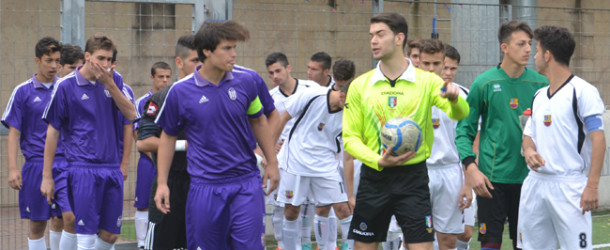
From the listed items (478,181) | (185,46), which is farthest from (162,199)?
(478,181)

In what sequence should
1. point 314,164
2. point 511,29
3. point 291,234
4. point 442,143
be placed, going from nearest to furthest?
point 511,29
point 442,143
point 314,164
point 291,234

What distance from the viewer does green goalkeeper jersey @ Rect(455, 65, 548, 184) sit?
6.47 metres

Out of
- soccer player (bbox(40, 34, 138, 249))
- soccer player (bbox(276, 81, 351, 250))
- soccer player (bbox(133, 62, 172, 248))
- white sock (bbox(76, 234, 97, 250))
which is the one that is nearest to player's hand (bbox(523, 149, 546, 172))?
soccer player (bbox(276, 81, 351, 250))

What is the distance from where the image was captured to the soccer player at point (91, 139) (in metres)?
6.74

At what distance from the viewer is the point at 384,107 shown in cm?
571

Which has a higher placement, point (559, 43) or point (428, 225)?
point (559, 43)

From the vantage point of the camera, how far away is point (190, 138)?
5.64m

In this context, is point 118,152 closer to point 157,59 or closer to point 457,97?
point 157,59

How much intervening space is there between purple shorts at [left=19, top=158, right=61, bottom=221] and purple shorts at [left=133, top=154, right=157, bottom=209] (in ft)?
4.17

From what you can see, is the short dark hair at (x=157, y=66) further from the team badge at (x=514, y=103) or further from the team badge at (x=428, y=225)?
the team badge at (x=428, y=225)

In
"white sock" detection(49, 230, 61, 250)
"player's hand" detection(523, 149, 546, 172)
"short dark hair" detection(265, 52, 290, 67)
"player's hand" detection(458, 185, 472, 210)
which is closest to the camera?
"player's hand" detection(523, 149, 546, 172)

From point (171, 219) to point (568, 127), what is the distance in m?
2.84

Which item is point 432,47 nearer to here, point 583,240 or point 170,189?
point 583,240

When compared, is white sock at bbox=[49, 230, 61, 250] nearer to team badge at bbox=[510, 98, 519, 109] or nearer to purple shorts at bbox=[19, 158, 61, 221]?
purple shorts at bbox=[19, 158, 61, 221]
